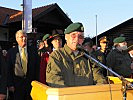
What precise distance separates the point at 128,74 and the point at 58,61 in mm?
3067

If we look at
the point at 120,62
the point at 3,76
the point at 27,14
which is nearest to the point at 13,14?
the point at 27,14

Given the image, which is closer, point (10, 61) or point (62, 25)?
point (10, 61)

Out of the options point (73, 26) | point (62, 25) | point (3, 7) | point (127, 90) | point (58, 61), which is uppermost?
point (3, 7)

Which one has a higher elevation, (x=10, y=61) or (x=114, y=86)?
(x=10, y=61)

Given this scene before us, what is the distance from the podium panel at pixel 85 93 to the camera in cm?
243

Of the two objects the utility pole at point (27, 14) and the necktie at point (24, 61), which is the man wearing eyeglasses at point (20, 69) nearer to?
the necktie at point (24, 61)

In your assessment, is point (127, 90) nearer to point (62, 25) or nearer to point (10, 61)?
point (10, 61)

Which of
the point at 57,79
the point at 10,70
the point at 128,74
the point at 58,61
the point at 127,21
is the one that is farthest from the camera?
the point at 127,21

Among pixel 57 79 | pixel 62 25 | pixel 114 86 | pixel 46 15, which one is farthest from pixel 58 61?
pixel 62 25

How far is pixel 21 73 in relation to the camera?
16.2ft

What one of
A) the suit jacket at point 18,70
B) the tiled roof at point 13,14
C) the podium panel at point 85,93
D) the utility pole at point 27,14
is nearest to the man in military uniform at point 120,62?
the suit jacket at point 18,70

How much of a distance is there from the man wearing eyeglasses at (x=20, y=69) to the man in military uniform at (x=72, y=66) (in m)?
1.62

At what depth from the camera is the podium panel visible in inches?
95.7

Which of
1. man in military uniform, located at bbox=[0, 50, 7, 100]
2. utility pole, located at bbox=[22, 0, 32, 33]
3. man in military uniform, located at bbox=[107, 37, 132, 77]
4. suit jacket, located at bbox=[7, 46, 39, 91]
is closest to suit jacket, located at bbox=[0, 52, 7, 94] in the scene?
man in military uniform, located at bbox=[0, 50, 7, 100]
